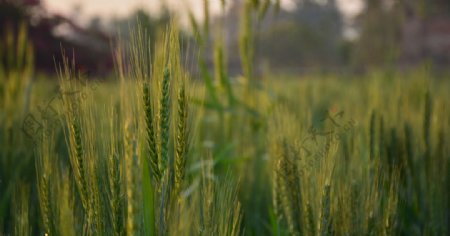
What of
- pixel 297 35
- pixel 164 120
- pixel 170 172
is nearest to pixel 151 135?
pixel 164 120

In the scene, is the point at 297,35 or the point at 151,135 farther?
the point at 297,35

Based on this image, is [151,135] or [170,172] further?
[170,172]

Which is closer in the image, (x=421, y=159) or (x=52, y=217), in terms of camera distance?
(x=52, y=217)

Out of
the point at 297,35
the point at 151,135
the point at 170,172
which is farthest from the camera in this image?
the point at 297,35

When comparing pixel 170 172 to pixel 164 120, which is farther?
pixel 170 172

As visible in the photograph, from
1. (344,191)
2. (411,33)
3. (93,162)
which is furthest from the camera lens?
(411,33)

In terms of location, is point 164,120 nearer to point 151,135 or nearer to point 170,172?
point 151,135

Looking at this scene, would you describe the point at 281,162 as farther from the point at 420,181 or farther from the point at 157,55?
the point at 420,181

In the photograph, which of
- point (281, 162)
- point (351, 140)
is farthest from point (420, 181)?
point (281, 162)

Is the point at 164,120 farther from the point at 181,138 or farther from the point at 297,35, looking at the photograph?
the point at 297,35

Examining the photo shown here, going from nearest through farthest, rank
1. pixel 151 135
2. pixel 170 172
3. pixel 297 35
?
1. pixel 151 135
2. pixel 170 172
3. pixel 297 35

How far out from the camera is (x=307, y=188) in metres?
0.71

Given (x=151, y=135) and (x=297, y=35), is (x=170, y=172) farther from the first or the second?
Result: (x=297, y=35)

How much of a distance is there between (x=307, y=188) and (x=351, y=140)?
0.25m
